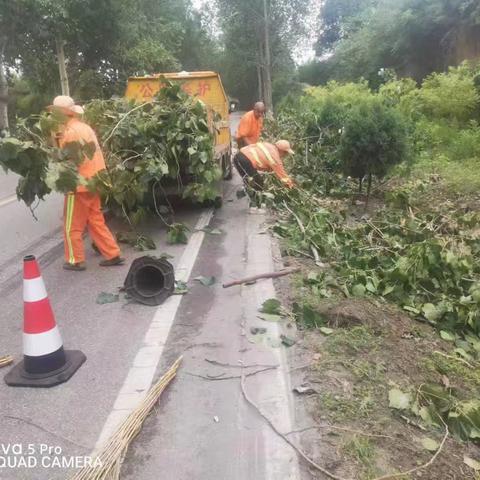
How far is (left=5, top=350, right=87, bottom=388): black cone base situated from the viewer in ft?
11.5

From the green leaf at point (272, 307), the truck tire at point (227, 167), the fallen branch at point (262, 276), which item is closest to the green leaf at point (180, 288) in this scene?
the fallen branch at point (262, 276)

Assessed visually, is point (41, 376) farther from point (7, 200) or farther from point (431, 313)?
point (7, 200)

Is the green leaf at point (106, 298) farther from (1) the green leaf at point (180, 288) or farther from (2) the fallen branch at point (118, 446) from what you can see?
(2) the fallen branch at point (118, 446)

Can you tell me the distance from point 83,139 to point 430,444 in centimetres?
413

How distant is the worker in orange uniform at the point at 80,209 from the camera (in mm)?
5504

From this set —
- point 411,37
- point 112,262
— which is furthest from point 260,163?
point 411,37

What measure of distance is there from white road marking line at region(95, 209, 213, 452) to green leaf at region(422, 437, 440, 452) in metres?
1.64

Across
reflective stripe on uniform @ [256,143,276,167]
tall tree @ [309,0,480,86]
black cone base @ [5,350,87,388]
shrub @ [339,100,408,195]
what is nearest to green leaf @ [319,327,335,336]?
black cone base @ [5,350,87,388]

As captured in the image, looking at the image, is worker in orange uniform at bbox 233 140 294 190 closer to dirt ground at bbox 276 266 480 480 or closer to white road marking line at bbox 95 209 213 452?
white road marking line at bbox 95 209 213 452

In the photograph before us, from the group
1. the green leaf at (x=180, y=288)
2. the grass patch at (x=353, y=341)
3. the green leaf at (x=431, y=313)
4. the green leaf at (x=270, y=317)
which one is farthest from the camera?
the green leaf at (x=180, y=288)

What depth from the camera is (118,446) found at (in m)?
2.80

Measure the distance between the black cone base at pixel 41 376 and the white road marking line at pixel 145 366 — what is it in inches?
15.9

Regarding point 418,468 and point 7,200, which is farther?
point 7,200

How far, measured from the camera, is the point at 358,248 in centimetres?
598
